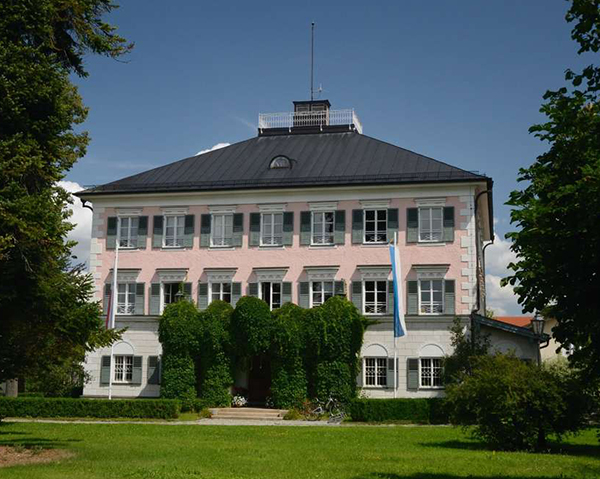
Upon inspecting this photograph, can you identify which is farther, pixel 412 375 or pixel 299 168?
pixel 299 168

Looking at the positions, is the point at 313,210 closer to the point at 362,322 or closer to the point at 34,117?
the point at 362,322

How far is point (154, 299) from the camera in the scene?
1566 inches

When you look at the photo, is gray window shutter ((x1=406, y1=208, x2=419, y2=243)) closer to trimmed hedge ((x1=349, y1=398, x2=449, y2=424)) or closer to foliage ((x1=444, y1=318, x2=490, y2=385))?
foliage ((x1=444, y1=318, x2=490, y2=385))

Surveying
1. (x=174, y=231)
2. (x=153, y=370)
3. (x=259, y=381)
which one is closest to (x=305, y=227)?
(x=174, y=231)

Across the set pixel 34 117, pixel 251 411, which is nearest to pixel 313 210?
pixel 251 411

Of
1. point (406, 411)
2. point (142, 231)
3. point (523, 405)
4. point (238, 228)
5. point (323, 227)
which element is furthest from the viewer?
point (142, 231)

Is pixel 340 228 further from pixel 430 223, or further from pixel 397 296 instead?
pixel 397 296

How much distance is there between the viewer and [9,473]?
14.4 meters

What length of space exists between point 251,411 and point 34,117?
65.4 ft

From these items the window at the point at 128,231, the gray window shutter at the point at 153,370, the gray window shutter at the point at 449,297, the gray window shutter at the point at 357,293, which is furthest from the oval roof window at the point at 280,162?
the gray window shutter at the point at 153,370

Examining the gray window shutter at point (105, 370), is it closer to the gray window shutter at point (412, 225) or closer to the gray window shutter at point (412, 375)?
the gray window shutter at point (412, 375)

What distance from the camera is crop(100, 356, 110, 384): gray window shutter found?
39375mm

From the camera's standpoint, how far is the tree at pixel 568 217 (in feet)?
37.2

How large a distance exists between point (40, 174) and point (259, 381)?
2266cm
